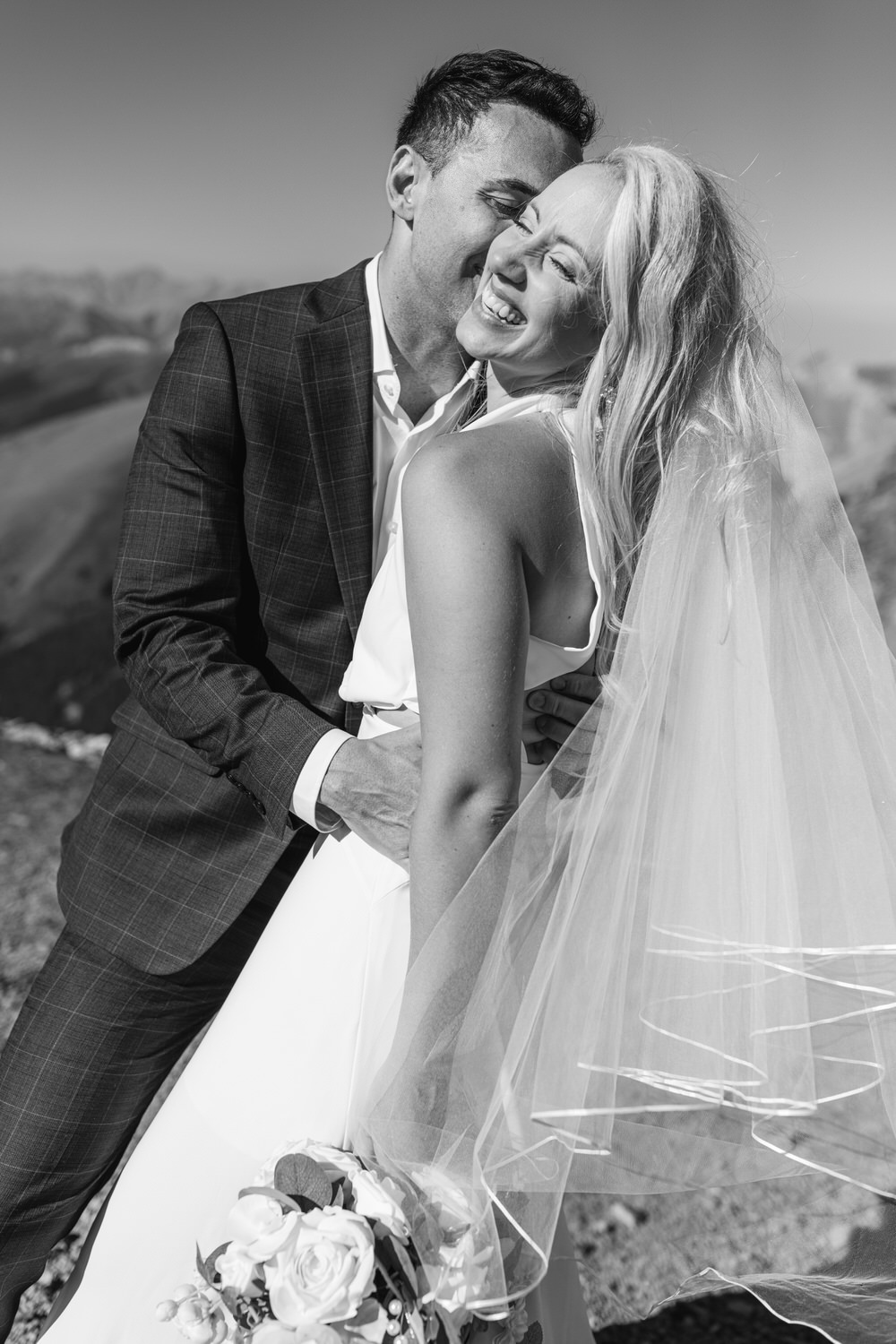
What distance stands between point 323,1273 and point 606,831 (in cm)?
51

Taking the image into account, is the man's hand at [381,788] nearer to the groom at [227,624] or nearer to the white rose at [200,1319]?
the groom at [227,624]

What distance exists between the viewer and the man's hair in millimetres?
1834

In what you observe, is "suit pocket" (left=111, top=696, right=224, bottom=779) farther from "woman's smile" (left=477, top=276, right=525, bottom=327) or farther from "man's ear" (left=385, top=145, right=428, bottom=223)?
"man's ear" (left=385, top=145, right=428, bottom=223)

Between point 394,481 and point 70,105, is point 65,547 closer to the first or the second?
point 70,105

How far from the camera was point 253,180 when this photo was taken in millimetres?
Result: 5109

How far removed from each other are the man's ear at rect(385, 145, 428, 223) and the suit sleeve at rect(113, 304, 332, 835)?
39 centimetres

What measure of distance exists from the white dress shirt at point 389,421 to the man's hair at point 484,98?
8.0 inches

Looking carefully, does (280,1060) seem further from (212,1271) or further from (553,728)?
(553,728)

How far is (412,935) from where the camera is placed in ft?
4.30

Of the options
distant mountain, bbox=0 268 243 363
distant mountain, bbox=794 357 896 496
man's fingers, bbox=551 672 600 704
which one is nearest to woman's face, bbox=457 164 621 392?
man's fingers, bbox=551 672 600 704

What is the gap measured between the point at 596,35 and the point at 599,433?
4.17 metres

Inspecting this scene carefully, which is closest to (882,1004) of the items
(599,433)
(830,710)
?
(830,710)

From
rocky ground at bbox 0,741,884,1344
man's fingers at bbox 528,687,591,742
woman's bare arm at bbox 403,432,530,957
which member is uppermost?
woman's bare arm at bbox 403,432,530,957

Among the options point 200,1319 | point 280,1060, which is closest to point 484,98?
point 280,1060
